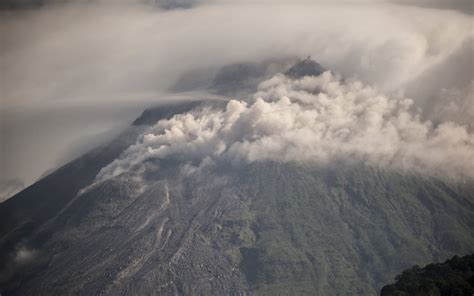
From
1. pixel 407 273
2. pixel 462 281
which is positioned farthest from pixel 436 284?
pixel 407 273

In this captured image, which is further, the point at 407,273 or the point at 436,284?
the point at 407,273

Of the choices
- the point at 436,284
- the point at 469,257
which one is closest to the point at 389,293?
the point at 436,284

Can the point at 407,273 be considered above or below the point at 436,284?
below

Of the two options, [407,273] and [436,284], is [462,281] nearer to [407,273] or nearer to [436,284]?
[436,284]

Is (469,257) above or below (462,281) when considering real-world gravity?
below

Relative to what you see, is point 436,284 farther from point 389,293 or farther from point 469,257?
point 469,257

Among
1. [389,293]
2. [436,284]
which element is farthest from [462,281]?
[389,293]
